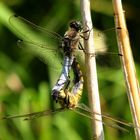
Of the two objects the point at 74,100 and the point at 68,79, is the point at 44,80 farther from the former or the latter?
the point at 74,100

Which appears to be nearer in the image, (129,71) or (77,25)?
(129,71)

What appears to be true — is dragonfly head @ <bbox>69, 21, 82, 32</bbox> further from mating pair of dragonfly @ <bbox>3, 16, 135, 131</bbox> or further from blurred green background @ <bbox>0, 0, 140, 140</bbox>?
blurred green background @ <bbox>0, 0, 140, 140</bbox>

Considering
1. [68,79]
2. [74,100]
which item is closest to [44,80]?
[68,79]

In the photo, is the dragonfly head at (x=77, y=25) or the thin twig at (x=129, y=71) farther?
the dragonfly head at (x=77, y=25)

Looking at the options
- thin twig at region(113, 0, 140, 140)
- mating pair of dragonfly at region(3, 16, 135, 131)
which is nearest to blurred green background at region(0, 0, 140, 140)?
mating pair of dragonfly at region(3, 16, 135, 131)

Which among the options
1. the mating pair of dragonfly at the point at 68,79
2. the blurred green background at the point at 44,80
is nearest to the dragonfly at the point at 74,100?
the mating pair of dragonfly at the point at 68,79

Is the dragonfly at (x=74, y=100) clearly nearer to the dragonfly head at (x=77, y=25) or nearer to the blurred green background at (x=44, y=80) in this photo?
the dragonfly head at (x=77, y=25)

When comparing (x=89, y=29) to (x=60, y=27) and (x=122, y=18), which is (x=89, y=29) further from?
(x=60, y=27)

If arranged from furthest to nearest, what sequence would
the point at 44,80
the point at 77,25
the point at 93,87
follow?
1. the point at 44,80
2. the point at 77,25
3. the point at 93,87
